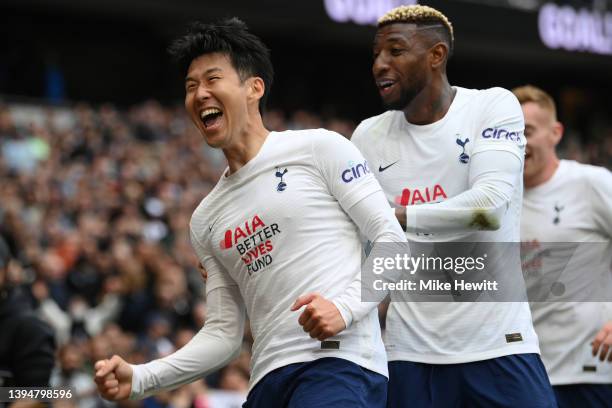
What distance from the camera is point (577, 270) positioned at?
6012 millimetres

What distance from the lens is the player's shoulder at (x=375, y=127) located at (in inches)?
203

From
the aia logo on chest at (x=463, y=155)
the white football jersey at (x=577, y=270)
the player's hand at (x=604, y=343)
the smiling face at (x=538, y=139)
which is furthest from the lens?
the smiling face at (x=538, y=139)

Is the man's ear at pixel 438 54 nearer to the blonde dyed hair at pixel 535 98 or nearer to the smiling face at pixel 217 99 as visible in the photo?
the smiling face at pixel 217 99

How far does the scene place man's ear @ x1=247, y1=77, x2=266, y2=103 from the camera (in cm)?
466

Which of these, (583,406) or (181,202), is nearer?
(583,406)

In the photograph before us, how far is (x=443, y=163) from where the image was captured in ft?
16.0

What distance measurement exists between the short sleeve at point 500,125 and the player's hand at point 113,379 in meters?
1.71

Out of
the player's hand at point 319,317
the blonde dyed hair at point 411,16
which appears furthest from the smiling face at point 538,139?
the player's hand at point 319,317

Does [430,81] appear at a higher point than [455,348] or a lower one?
higher

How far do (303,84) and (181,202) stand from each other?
11.0 meters

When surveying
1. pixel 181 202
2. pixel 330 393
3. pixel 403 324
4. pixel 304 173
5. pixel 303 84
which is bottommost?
pixel 330 393

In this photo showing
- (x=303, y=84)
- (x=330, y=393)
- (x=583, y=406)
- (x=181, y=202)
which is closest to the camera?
(x=330, y=393)

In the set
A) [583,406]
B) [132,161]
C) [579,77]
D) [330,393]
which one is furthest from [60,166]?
[579,77]

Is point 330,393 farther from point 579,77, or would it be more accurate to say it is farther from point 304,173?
point 579,77
